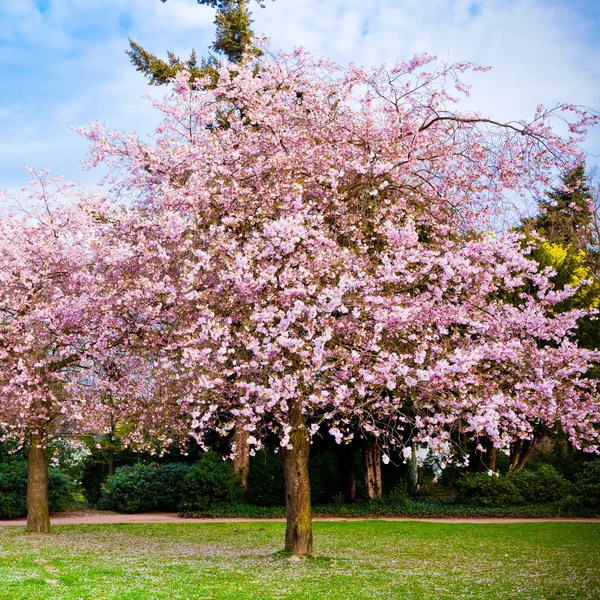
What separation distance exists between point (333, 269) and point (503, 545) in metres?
8.09

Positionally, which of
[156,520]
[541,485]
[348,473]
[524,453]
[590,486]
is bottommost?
[156,520]

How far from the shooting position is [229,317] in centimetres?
994

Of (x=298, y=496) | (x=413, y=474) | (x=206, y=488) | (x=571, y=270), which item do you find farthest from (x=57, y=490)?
(x=571, y=270)

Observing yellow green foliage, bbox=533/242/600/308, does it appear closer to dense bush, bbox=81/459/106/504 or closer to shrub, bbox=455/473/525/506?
shrub, bbox=455/473/525/506

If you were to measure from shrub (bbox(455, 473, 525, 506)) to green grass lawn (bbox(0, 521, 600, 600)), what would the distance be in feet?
10.9

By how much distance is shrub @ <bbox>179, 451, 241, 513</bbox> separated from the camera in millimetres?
21500

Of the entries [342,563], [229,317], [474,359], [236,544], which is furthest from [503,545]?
[229,317]

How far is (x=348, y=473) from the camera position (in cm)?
2312

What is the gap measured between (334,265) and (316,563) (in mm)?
5129

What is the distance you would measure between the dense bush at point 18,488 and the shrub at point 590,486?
1619 cm

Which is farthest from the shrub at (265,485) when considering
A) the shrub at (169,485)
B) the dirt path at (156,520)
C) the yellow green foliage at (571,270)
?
the yellow green foliage at (571,270)

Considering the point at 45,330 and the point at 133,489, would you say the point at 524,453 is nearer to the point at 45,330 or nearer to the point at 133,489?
the point at 133,489

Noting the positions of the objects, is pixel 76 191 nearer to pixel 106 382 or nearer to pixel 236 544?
pixel 106 382

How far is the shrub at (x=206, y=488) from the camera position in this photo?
21500mm
